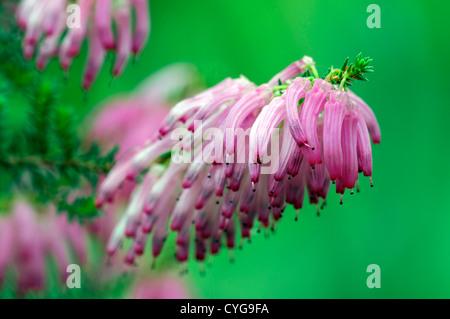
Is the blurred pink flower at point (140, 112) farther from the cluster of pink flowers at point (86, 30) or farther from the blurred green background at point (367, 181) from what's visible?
the blurred green background at point (367, 181)

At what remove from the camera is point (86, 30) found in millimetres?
431

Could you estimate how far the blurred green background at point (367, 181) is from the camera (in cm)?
116

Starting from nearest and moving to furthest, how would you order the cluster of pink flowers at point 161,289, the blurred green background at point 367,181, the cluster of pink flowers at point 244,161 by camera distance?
the cluster of pink flowers at point 244,161 < the cluster of pink flowers at point 161,289 < the blurred green background at point 367,181

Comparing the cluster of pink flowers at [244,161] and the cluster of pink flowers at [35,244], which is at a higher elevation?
the cluster of pink flowers at [244,161]

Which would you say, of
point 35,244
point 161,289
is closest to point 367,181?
point 161,289

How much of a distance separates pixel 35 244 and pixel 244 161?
0.27 meters

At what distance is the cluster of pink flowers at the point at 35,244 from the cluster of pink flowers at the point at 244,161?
0.45ft

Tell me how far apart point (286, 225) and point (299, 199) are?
101 cm

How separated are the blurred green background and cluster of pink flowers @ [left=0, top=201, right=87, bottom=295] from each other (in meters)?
0.55

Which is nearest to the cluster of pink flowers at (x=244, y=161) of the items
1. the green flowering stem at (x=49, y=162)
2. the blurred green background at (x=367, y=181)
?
the green flowering stem at (x=49, y=162)

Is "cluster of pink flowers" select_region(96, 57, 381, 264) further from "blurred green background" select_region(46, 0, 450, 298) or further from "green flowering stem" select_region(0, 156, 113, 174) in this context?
"blurred green background" select_region(46, 0, 450, 298)

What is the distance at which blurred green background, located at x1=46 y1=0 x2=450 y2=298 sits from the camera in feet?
3.82

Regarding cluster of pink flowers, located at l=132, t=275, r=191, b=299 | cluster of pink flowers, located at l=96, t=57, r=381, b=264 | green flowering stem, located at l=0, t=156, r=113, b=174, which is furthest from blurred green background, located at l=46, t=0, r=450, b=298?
cluster of pink flowers, located at l=96, t=57, r=381, b=264
